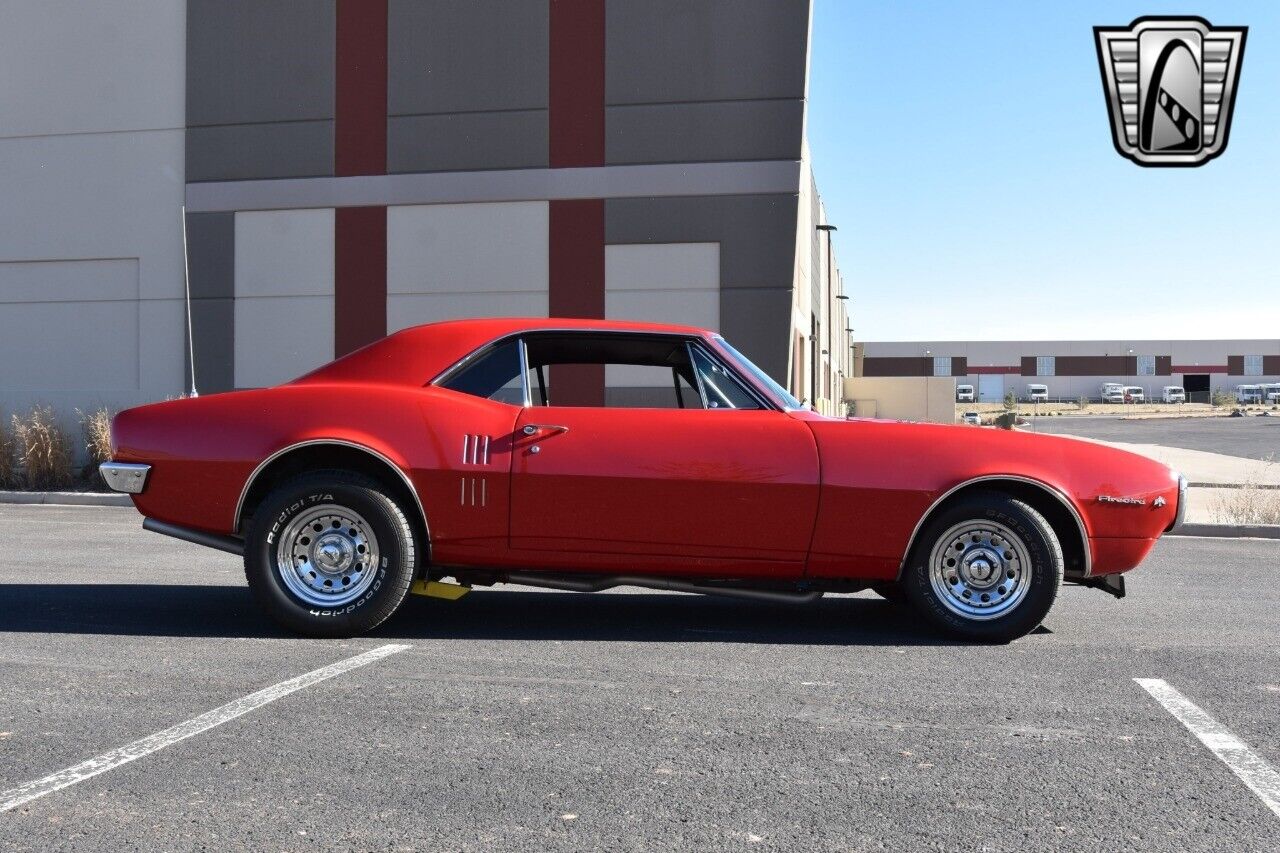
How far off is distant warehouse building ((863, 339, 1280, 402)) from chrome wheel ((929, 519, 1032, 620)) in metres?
99.2

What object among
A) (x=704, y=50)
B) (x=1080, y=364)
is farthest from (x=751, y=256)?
(x=1080, y=364)

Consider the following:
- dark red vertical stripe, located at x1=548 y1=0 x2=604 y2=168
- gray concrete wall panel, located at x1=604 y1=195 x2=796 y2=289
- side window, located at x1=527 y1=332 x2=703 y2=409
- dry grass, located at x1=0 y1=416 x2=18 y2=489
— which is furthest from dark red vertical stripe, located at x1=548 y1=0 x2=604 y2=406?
side window, located at x1=527 y1=332 x2=703 y2=409

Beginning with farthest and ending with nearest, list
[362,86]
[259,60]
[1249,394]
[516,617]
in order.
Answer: [1249,394], [259,60], [362,86], [516,617]

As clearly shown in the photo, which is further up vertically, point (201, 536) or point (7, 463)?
point (201, 536)

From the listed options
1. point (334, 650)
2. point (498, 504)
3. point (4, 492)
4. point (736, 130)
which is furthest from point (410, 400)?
point (736, 130)

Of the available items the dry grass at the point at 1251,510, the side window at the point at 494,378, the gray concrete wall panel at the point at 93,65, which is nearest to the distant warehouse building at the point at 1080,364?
the gray concrete wall panel at the point at 93,65

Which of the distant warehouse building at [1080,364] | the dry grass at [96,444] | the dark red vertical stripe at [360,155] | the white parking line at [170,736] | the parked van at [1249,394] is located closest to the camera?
the white parking line at [170,736]

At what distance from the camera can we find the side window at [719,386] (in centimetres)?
554

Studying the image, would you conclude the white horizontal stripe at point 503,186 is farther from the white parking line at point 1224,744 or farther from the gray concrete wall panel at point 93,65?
the white parking line at point 1224,744

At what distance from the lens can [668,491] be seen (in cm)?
529

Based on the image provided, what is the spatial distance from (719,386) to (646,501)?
0.73 meters

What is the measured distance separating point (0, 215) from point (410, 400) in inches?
677

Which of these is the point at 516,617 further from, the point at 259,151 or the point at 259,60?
the point at 259,60

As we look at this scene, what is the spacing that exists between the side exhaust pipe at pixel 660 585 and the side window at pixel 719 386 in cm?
89
